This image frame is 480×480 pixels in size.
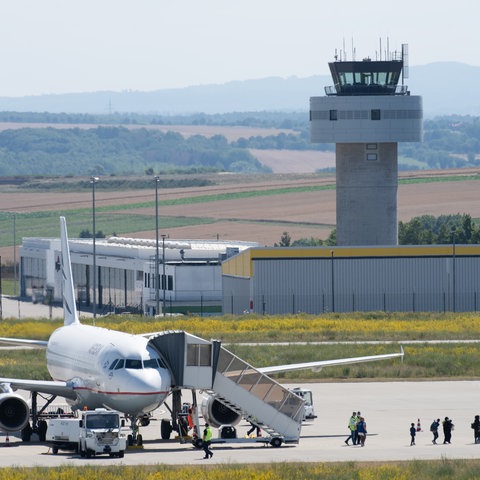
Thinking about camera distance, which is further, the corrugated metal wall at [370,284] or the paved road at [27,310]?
the paved road at [27,310]

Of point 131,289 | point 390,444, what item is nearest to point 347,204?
point 131,289

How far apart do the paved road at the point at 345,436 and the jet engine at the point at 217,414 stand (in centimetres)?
180

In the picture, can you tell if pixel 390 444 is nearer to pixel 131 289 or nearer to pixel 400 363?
pixel 400 363

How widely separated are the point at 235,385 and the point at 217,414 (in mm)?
2766

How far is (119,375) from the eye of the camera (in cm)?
5547

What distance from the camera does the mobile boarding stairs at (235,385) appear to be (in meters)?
56.1

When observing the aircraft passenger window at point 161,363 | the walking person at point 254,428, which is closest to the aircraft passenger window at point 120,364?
the aircraft passenger window at point 161,363

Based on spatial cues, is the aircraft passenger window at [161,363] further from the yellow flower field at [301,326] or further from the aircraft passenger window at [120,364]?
the yellow flower field at [301,326]

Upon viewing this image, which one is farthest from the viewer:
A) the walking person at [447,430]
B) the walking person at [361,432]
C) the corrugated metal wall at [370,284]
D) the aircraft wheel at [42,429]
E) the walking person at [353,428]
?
the corrugated metal wall at [370,284]

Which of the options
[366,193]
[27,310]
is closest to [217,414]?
[366,193]

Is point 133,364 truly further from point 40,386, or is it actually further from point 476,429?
point 476,429

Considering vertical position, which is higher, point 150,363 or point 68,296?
point 68,296

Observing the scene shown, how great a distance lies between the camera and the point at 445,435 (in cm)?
5700

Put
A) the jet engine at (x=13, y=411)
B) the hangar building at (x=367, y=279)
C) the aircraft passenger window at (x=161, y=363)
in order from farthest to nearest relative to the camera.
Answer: the hangar building at (x=367, y=279), the jet engine at (x=13, y=411), the aircraft passenger window at (x=161, y=363)
